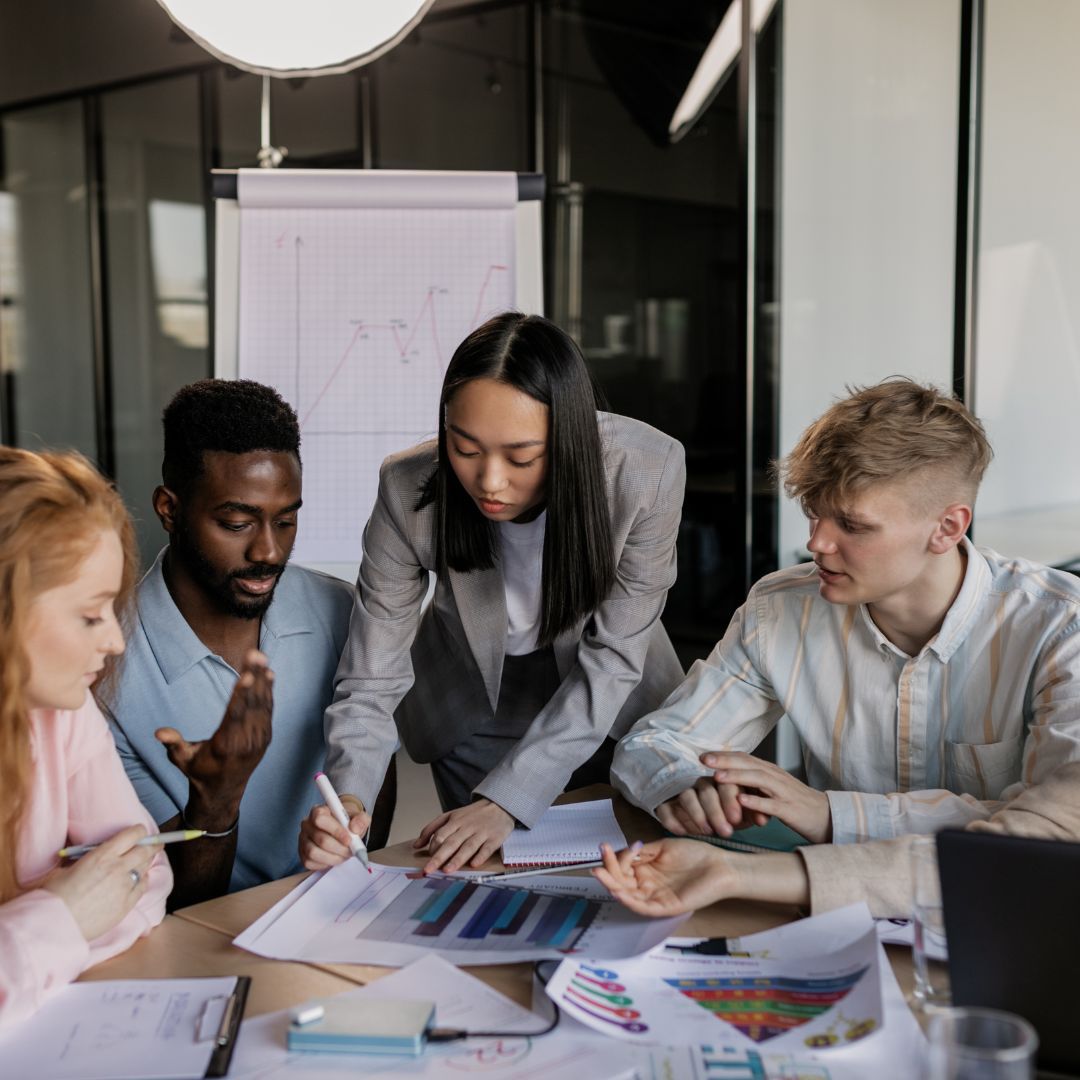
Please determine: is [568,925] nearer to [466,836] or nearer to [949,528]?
[466,836]

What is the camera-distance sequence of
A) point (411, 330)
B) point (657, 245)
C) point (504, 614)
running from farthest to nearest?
1. point (657, 245)
2. point (411, 330)
3. point (504, 614)

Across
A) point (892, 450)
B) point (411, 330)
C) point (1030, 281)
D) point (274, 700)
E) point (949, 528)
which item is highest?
point (1030, 281)

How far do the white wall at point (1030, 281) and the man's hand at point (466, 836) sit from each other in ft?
6.67

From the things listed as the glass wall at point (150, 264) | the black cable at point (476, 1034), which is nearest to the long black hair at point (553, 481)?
the black cable at point (476, 1034)

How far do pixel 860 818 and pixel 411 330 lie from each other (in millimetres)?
1560

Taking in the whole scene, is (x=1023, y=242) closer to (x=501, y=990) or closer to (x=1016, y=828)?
(x=1016, y=828)

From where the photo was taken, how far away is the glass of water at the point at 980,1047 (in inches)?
31.6

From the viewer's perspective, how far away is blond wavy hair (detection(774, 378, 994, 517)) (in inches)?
64.5

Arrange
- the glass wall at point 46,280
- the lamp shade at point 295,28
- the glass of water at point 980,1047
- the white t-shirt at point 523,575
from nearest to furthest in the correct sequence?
the glass of water at point 980,1047 < the white t-shirt at point 523,575 < the lamp shade at point 295,28 < the glass wall at point 46,280

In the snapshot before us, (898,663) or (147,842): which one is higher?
(898,663)

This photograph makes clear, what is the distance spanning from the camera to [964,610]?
1668 millimetres

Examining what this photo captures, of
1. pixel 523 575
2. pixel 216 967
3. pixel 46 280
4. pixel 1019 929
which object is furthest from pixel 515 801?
pixel 46 280

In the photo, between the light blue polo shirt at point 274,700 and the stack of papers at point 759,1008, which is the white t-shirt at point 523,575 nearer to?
the light blue polo shirt at point 274,700

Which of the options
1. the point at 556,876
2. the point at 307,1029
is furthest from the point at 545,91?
the point at 307,1029
